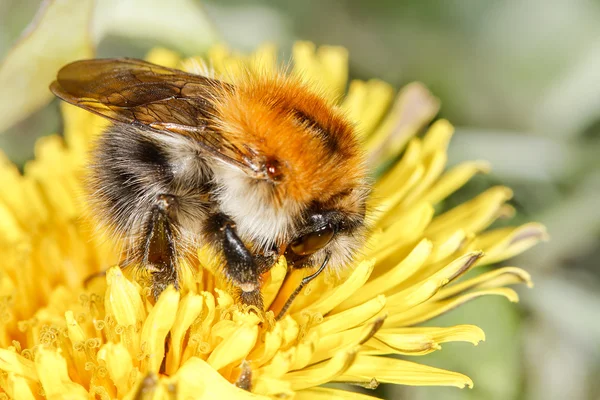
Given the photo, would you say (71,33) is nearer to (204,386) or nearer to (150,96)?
(150,96)

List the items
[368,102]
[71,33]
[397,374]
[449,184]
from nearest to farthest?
[397,374] → [449,184] → [71,33] → [368,102]

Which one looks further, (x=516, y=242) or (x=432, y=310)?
(x=516, y=242)

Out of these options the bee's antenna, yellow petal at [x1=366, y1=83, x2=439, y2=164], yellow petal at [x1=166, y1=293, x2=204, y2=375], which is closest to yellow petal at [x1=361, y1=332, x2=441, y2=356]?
the bee's antenna

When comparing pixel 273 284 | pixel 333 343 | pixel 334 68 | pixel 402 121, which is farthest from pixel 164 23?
pixel 333 343

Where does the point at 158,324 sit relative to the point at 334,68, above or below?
below

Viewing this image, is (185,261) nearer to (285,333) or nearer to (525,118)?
(285,333)

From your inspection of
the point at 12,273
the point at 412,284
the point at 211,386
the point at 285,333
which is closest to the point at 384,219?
the point at 412,284

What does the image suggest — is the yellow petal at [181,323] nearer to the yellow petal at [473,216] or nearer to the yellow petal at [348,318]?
the yellow petal at [348,318]

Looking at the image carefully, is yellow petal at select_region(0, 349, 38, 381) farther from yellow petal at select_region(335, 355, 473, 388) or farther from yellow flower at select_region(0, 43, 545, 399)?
yellow petal at select_region(335, 355, 473, 388)
